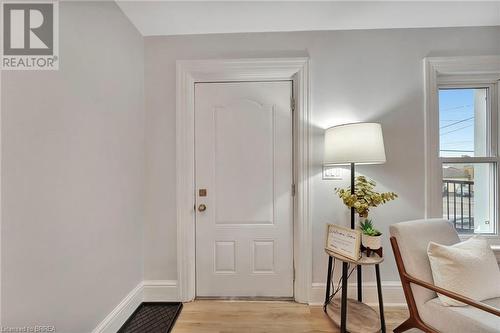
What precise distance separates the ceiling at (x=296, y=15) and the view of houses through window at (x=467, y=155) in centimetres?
61

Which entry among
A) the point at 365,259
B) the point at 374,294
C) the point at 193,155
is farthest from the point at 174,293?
the point at 374,294

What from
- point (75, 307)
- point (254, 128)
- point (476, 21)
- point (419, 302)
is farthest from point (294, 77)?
point (75, 307)

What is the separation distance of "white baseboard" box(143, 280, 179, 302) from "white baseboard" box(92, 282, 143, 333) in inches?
2.4

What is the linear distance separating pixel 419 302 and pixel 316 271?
29.0 inches

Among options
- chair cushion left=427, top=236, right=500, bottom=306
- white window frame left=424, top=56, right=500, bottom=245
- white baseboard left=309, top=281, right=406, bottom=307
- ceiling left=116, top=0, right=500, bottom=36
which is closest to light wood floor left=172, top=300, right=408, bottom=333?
→ white baseboard left=309, top=281, right=406, bottom=307

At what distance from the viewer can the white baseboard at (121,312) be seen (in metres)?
1.43

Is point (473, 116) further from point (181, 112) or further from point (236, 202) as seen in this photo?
point (181, 112)

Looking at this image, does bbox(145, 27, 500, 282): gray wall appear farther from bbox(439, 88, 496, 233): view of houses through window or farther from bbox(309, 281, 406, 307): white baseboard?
bbox(439, 88, 496, 233): view of houses through window

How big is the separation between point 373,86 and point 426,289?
158 cm

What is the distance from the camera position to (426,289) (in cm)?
133

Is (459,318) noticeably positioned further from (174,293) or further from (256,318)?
(174,293)

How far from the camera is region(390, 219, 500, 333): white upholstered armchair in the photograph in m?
1.14

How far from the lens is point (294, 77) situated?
1.93 metres

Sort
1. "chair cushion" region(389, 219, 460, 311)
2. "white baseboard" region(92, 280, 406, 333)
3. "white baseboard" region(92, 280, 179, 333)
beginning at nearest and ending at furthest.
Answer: "chair cushion" region(389, 219, 460, 311) → "white baseboard" region(92, 280, 179, 333) → "white baseboard" region(92, 280, 406, 333)
